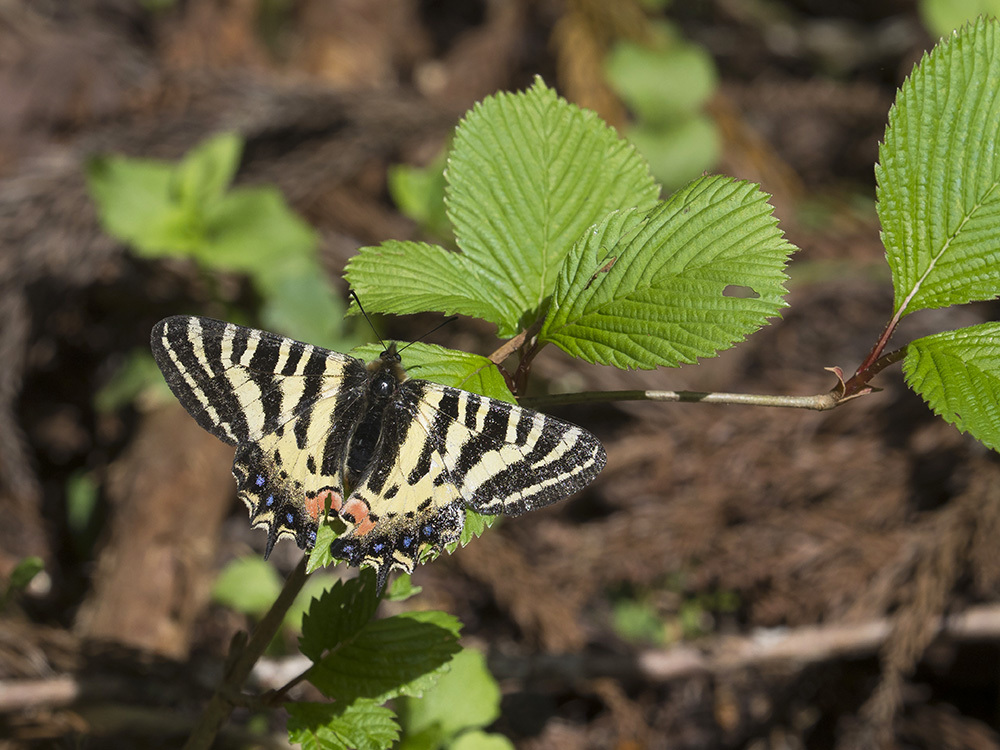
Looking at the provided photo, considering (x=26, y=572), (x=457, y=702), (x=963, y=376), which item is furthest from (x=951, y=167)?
(x=26, y=572)

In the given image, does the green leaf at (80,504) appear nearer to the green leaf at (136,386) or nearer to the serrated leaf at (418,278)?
the green leaf at (136,386)

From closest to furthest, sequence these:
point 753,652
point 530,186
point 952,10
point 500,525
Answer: point 530,186, point 753,652, point 500,525, point 952,10

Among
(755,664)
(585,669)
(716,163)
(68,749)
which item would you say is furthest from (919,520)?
(68,749)

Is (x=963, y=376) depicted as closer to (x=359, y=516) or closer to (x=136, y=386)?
(x=359, y=516)

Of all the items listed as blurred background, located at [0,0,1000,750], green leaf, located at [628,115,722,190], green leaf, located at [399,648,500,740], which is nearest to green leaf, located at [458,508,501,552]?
green leaf, located at [399,648,500,740]

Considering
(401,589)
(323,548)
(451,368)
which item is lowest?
(401,589)

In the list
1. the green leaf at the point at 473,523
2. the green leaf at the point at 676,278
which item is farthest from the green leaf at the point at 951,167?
the green leaf at the point at 473,523
